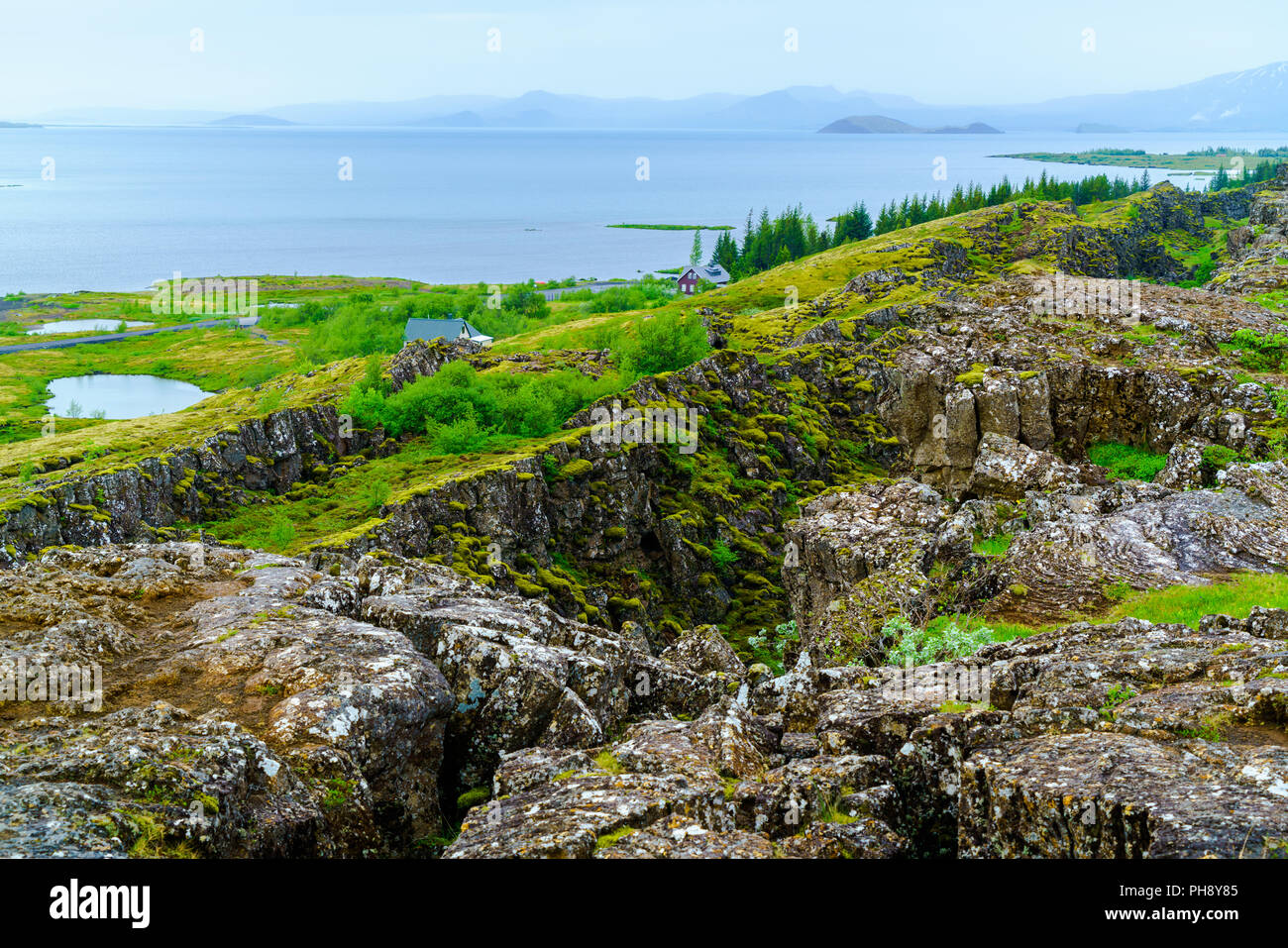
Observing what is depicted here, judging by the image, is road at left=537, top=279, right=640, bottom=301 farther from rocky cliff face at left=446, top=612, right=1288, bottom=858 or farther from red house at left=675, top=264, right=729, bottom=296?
rocky cliff face at left=446, top=612, right=1288, bottom=858

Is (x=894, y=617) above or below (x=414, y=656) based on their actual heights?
below

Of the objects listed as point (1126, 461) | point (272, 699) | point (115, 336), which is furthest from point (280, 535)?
point (115, 336)

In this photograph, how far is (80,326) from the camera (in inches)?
6496

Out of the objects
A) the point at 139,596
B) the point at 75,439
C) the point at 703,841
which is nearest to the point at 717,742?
the point at 703,841


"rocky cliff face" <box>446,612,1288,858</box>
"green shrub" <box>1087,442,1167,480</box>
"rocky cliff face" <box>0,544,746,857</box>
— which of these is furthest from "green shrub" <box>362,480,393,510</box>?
"green shrub" <box>1087,442,1167,480</box>

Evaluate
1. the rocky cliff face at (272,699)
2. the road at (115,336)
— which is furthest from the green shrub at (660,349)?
the road at (115,336)

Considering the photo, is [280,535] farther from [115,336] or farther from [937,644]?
[115,336]

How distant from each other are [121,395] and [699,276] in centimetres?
9582

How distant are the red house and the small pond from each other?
335 ft

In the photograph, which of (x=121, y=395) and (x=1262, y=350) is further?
(x=121, y=395)

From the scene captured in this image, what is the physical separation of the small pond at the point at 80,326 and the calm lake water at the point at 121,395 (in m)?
38.9
